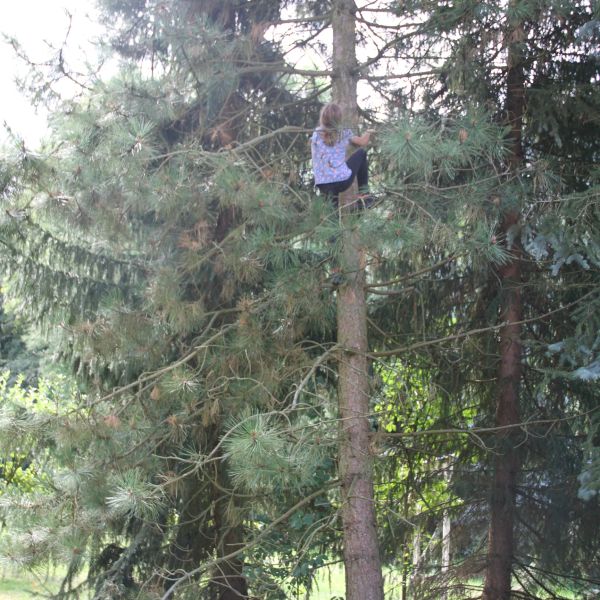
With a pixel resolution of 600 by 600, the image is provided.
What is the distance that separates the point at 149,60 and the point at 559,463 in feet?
15.8

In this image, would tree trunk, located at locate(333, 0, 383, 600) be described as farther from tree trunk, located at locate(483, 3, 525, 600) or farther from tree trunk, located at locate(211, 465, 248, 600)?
tree trunk, located at locate(211, 465, 248, 600)

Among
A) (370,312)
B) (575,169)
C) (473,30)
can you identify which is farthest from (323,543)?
(473,30)

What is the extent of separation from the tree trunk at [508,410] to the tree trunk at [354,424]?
1307 millimetres

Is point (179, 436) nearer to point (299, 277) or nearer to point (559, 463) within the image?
point (299, 277)

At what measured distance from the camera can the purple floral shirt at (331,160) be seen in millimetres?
5344

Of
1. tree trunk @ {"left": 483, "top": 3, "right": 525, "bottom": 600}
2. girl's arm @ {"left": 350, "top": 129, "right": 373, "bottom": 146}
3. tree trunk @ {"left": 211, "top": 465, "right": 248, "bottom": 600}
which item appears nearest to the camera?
girl's arm @ {"left": 350, "top": 129, "right": 373, "bottom": 146}

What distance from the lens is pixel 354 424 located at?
5402 millimetres

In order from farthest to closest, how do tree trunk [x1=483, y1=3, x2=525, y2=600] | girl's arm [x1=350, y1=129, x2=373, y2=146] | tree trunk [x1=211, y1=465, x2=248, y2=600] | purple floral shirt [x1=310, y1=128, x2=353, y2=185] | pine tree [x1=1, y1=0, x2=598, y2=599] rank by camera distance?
tree trunk [x1=211, y1=465, x2=248, y2=600] < tree trunk [x1=483, y1=3, x2=525, y2=600] < purple floral shirt [x1=310, y1=128, x2=353, y2=185] < girl's arm [x1=350, y1=129, x2=373, y2=146] < pine tree [x1=1, y1=0, x2=598, y2=599]

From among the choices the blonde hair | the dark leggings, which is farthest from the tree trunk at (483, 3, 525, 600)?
the blonde hair

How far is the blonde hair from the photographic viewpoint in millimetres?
5234

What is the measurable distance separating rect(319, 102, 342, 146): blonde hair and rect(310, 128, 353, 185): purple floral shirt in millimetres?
33

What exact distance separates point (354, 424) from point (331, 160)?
1742 mm

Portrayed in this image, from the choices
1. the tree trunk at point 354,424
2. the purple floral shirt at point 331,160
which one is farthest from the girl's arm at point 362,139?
the tree trunk at point 354,424

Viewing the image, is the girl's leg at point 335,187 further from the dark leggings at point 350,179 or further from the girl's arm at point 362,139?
the girl's arm at point 362,139
